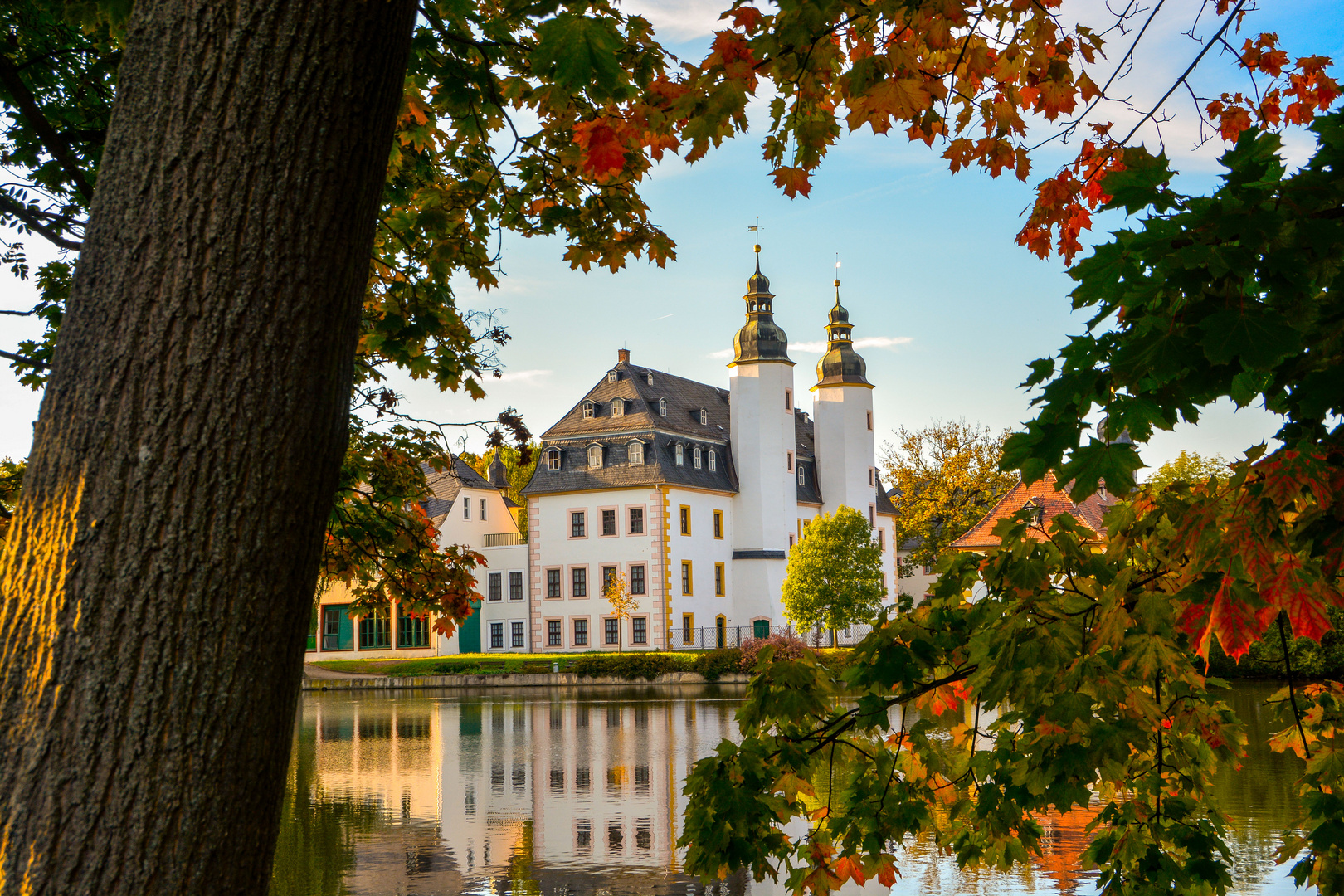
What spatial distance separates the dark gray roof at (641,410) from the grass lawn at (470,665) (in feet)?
40.4

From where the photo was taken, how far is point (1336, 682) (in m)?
3.96

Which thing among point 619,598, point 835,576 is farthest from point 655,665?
point 619,598

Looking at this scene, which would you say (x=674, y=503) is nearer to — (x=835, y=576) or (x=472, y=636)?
(x=835, y=576)

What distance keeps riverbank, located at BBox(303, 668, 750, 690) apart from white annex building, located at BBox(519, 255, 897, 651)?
35.2 feet

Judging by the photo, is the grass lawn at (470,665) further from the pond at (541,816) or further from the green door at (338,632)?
the pond at (541,816)

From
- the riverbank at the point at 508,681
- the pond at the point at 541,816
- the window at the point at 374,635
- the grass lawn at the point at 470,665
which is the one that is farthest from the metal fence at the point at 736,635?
the pond at the point at 541,816

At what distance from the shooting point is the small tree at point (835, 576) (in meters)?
43.4

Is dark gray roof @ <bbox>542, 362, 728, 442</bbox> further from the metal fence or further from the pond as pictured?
the pond

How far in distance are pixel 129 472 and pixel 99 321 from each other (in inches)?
11.3

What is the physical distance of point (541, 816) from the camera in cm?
1151

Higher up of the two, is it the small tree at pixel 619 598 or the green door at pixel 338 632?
the small tree at pixel 619 598

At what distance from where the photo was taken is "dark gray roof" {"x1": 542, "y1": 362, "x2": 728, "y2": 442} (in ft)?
169

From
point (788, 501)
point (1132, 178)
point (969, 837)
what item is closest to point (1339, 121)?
point (1132, 178)

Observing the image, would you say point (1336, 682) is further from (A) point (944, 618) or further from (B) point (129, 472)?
(B) point (129, 472)
